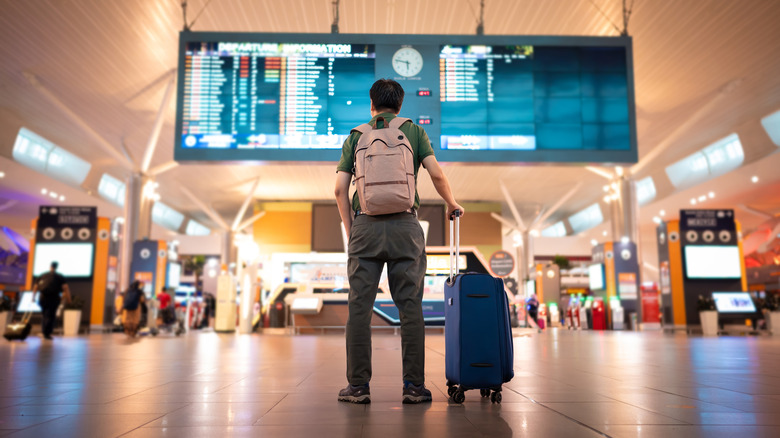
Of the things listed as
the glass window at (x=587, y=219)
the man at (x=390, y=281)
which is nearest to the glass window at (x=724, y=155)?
the glass window at (x=587, y=219)

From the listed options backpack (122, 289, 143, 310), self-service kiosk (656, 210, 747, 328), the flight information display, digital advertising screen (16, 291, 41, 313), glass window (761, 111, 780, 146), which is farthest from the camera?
glass window (761, 111, 780, 146)

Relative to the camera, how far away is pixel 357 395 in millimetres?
2945

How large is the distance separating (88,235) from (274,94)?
1220 centimetres

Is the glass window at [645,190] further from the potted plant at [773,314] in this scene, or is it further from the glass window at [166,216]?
the glass window at [166,216]

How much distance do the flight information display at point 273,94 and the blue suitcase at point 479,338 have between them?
6.00m

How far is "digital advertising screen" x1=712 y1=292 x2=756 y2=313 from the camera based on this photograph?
1678cm

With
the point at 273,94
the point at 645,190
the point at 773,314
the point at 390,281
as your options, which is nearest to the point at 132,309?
the point at 273,94

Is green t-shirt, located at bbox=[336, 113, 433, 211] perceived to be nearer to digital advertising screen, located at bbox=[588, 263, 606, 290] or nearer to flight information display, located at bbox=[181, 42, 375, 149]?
flight information display, located at bbox=[181, 42, 375, 149]

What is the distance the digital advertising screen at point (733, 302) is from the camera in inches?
661

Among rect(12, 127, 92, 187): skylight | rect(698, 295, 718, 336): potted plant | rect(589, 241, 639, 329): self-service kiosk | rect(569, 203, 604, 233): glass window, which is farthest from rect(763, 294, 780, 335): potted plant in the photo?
rect(12, 127, 92, 187): skylight

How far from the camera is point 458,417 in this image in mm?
2479

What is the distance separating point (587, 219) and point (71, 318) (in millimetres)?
33271

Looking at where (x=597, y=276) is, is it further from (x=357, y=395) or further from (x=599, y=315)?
(x=357, y=395)

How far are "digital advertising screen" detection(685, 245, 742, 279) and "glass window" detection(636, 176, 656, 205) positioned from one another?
41.8 ft
